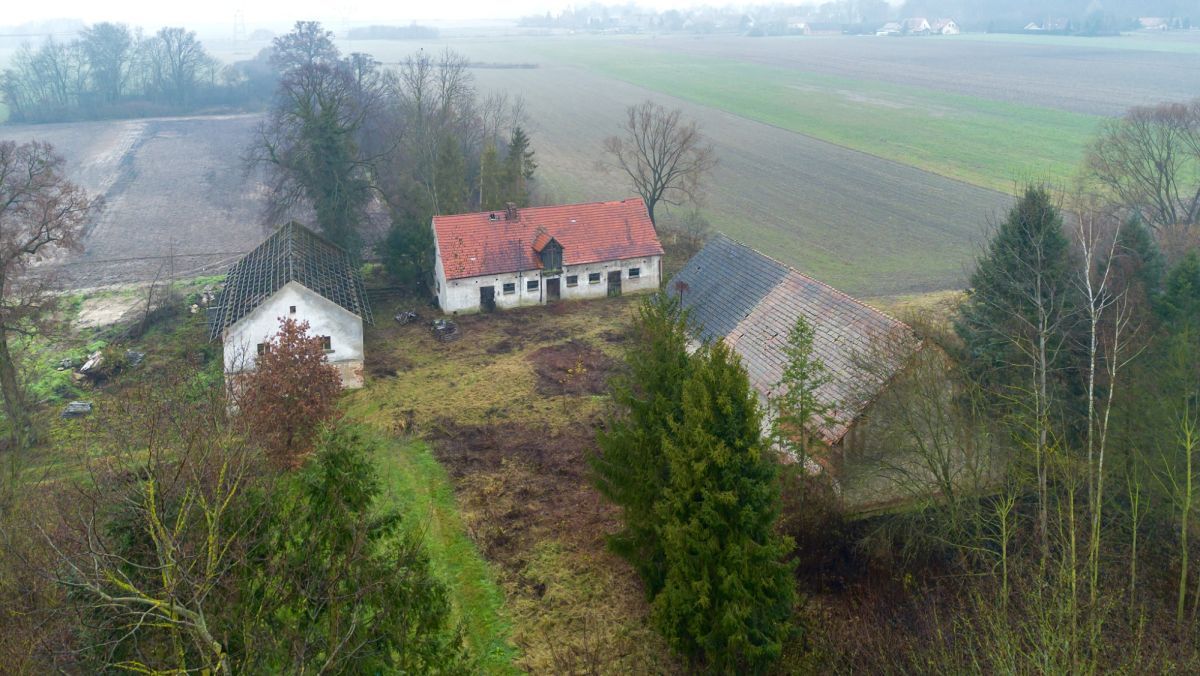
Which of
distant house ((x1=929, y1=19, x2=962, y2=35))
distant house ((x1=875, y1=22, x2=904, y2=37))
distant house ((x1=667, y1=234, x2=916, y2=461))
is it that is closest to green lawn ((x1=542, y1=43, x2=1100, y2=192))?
distant house ((x1=667, y1=234, x2=916, y2=461))

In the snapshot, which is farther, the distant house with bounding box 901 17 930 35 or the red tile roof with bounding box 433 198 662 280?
the distant house with bounding box 901 17 930 35

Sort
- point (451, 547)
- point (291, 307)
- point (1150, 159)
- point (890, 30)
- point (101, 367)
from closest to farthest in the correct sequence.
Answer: point (451, 547)
point (291, 307)
point (101, 367)
point (1150, 159)
point (890, 30)

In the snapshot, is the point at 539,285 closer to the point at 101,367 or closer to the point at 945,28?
the point at 101,367

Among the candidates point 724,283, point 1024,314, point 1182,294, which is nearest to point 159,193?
point 724,283

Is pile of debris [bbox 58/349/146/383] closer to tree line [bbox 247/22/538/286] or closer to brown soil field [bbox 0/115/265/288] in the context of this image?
brown soil field [bbox 0/115/265/288]

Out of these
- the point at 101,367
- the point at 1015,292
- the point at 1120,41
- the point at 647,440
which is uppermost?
the point at 1120,41

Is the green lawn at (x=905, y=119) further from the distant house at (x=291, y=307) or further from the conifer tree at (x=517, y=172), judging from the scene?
the distant house at (x=291, y=307)
